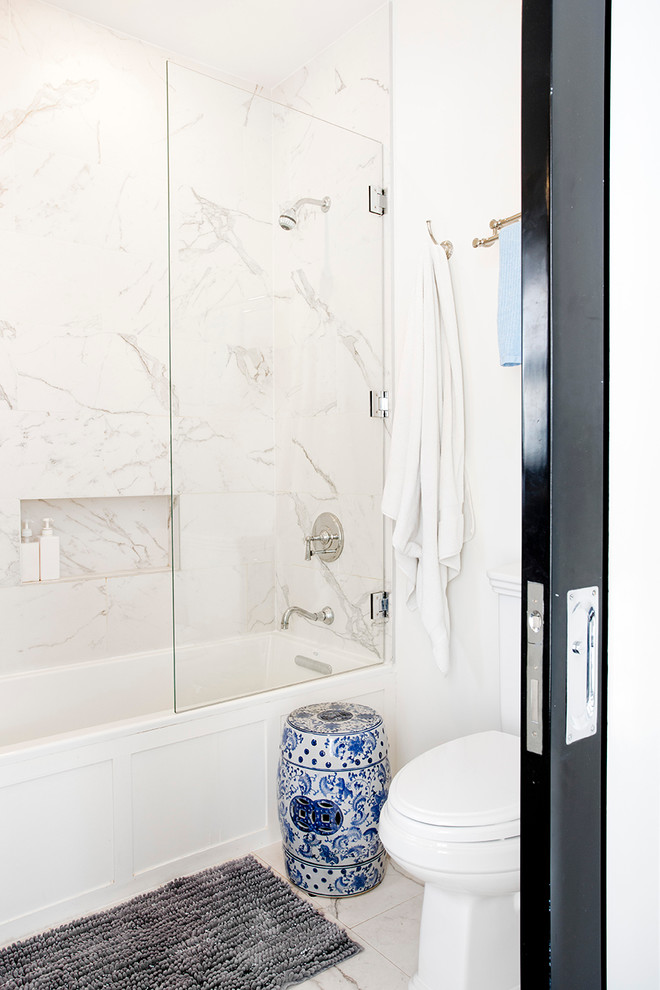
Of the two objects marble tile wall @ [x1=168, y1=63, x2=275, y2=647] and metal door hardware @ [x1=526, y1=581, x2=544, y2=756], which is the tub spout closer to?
marble tile wall @ [x1=168, y1=63, x2=275, y2=647]

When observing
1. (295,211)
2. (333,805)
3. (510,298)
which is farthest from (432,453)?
(333,805)

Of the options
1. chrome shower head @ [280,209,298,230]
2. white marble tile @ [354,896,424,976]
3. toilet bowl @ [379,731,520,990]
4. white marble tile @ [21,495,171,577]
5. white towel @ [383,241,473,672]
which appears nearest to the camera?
toilet bowl @ [379,731,520,990]

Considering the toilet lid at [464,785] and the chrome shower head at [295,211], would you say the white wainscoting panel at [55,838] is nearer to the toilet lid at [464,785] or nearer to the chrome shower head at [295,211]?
the toilet lid at [464,785]

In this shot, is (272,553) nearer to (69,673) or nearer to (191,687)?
(191,687)

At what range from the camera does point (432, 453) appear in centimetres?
213

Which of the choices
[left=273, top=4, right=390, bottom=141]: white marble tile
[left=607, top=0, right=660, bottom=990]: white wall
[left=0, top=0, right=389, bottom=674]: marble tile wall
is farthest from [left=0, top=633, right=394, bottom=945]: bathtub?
[left=273, top=4, right=390, bottom=141]: white marble tile

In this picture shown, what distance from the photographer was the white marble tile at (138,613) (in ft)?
8.79

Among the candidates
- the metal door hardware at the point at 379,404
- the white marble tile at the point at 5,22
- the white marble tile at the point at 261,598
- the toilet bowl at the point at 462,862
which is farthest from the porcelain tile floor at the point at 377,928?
the white marble tile at the point at 5,22

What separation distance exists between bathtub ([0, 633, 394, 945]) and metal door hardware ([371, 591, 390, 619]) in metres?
0.16

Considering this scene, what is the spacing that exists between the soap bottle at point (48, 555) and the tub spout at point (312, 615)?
881 millimetres

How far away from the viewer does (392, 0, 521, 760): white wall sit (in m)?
2.05

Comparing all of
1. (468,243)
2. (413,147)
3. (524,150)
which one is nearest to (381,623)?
(468,243)

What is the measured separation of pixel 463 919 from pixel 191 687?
928 mm

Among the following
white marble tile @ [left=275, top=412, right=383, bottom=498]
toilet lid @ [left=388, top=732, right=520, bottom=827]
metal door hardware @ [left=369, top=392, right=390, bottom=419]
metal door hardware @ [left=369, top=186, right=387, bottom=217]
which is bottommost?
toilet lid @ [left=388, top=732, right=520, bottom=827]
